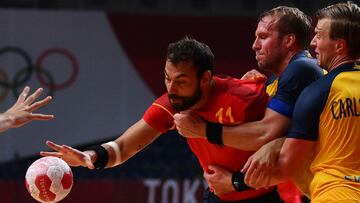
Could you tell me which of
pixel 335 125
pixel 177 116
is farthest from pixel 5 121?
pixel 335 125

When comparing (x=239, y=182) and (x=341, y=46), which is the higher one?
(x=341, y=46)

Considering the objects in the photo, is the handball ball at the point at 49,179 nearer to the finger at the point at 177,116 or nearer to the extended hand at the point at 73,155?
the extended hand at the point at 73,155

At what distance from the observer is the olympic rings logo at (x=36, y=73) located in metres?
10.5

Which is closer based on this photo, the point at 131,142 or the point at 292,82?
the point at 292,82

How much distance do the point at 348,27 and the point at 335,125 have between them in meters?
0.54

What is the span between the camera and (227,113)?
14.2ft

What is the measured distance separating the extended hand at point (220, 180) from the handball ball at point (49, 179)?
89 centimetres

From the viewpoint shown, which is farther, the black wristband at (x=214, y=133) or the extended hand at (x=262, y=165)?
the black wristband at (x=214, y=133)

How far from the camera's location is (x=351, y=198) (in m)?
3.75

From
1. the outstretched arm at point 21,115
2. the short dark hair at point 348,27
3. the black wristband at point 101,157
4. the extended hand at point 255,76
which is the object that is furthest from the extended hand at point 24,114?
the short dark hair at point 348,27

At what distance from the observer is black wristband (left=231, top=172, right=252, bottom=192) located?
430 cm

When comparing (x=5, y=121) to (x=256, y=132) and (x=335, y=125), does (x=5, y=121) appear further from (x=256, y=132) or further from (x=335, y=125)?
(x=335, y=125)

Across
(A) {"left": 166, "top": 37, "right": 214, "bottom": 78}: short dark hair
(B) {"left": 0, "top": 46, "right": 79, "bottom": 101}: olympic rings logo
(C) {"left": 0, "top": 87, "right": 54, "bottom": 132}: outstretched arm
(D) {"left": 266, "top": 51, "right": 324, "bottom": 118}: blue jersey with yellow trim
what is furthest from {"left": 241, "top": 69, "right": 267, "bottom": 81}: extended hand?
(B) {"left": 0, "top": 46, "right": 79, "bottom": 101}: olympic rings logo

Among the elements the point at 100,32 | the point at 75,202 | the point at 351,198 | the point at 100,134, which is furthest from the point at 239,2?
the point at 351,198
